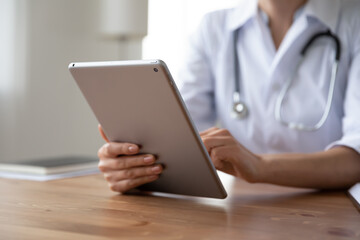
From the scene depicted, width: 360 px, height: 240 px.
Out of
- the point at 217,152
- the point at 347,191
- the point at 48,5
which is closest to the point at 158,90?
the point at 217,152

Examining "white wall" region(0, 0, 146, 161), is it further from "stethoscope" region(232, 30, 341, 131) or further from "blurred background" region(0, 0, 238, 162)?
"stethoscope" region(232, 30, 341, 131)

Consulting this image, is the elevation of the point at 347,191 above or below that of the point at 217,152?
below

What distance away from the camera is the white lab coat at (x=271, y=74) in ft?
4.71

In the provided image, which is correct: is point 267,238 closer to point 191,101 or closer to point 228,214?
point 228,214

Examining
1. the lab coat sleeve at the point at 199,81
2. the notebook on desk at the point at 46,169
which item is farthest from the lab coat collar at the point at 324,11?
the notebook on desk at the point at 46,169

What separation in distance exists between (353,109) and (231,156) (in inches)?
18.6

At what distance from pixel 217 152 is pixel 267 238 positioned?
313 millimetres

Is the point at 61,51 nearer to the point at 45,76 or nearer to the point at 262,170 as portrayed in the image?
the point at 45,76

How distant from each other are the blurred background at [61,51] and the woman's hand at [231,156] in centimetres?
231

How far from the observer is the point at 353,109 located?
1.30m

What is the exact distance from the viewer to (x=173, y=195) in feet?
3.32

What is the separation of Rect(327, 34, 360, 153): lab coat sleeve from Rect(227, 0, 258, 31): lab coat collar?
308 millimetres

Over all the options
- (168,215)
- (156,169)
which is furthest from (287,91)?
(168,215)

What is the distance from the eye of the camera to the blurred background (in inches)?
123
